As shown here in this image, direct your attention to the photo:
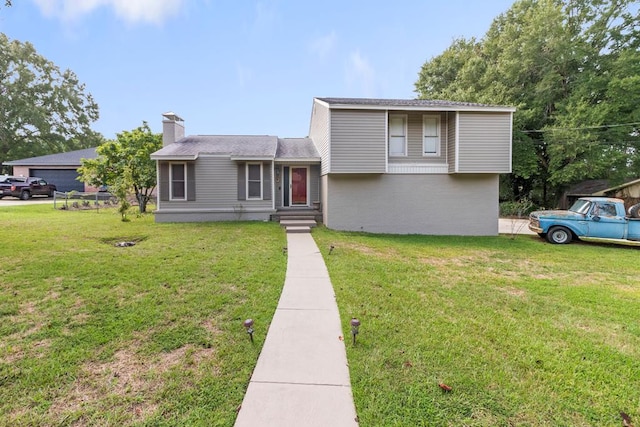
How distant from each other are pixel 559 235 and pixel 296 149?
11.2m

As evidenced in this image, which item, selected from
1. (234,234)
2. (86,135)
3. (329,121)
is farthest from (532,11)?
(86,135)

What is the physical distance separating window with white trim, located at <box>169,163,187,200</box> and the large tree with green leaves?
1935 centimetres

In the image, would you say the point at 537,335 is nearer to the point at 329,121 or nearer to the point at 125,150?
the point at 329,121

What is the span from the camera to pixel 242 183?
12.7 metres

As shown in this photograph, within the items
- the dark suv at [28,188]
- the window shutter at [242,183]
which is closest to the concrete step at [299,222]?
the window shutter at [242,183]

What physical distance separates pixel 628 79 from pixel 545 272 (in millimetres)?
18359

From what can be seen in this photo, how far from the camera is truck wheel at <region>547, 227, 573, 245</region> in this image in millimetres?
10352

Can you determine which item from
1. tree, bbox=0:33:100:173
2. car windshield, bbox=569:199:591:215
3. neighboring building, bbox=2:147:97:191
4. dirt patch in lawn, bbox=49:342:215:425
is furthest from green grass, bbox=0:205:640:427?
tree, bbox=0:33:100:173

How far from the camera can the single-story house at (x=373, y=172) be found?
10945 mm

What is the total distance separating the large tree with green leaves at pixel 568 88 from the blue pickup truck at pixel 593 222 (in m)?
10.5

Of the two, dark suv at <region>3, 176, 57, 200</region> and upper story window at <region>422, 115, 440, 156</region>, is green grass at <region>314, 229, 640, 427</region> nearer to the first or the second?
upper story window at <region>422, 115, 440, 156</region>

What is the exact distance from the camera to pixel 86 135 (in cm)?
3738

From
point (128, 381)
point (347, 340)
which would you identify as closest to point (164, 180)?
point (128, 381)

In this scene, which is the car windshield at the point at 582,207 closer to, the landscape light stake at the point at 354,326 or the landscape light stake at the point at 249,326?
the landscape light stake at the point at 354,326
